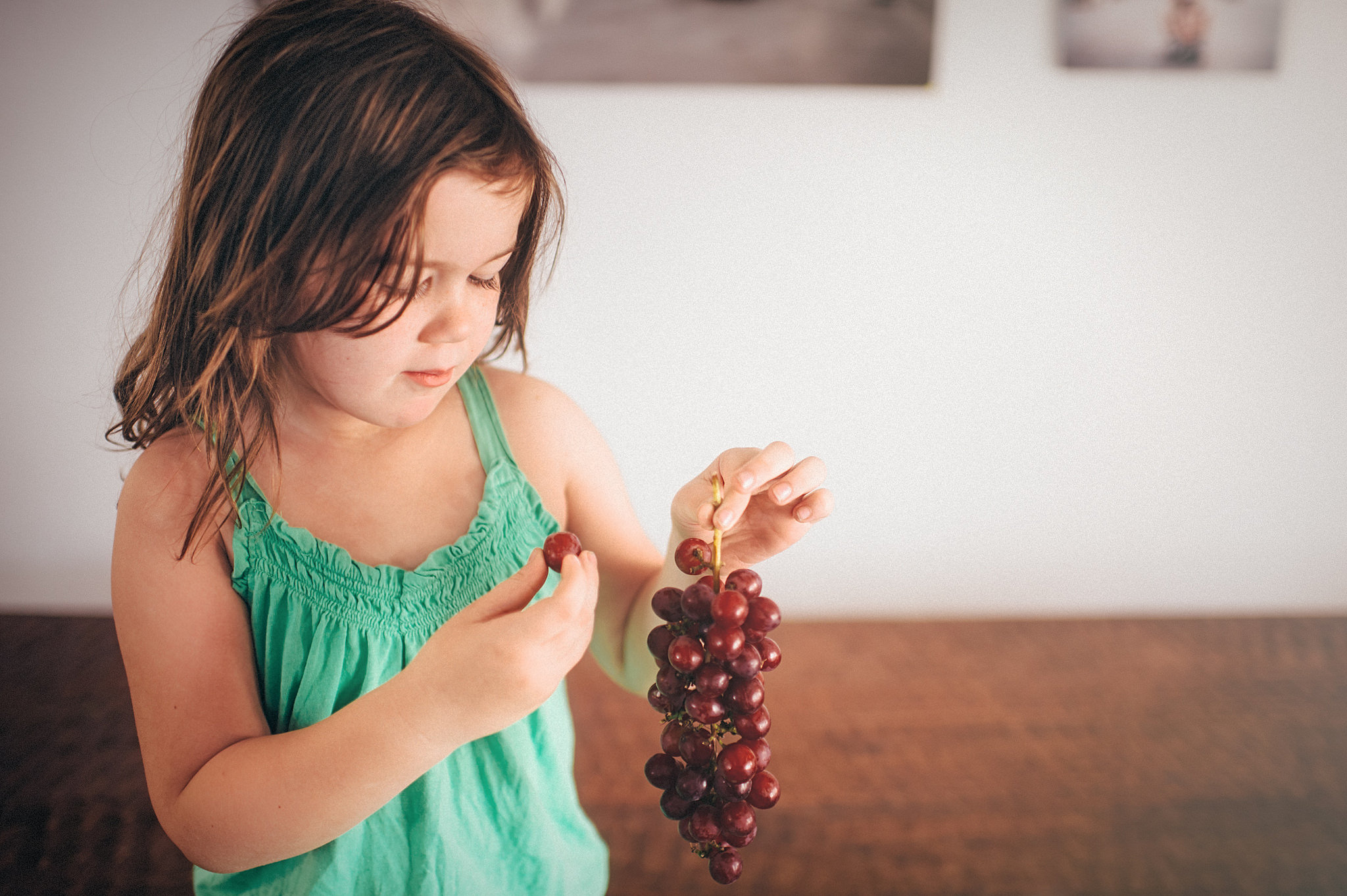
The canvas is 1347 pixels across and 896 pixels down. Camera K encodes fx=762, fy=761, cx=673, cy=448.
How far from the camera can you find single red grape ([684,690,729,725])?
20.4 inches

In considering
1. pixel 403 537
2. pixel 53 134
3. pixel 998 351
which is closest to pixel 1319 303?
pixel 998 351

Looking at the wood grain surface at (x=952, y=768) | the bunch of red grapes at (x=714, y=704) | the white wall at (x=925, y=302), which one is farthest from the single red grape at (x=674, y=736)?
the white wall at (x=925, y=302)

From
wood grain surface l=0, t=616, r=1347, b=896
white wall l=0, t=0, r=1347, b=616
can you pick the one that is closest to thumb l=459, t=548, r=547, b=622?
wood grain surface l=0, t=616, r=1347, b=896

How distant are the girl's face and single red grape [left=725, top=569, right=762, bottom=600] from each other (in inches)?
10.2

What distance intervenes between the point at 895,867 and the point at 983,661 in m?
0.50

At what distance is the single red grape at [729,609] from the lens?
498mm

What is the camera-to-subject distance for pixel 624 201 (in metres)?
1.44

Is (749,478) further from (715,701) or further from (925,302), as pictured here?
(925,302)

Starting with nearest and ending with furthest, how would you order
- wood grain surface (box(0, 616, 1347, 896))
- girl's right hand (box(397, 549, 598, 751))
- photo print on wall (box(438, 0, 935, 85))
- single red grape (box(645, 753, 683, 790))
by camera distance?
girl's right hand (box(397, 549, 598, 751))
single red grape (box(645, 753, 683, 790))
wood grain surface (box(0, 616, 1347, 896))
photo print on wall (box(438, 0, 935, 85))

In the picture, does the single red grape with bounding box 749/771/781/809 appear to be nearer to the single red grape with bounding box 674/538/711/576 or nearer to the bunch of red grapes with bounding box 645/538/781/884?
the bunch of red grapes with bounding box 645/538/781/884

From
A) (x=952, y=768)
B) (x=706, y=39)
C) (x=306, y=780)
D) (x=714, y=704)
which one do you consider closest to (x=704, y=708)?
(x=714, y=704)

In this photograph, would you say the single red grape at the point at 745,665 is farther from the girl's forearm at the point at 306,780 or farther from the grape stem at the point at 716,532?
the girl's forearm at the point at 306,780

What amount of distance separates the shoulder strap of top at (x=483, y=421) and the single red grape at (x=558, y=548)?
22 cm

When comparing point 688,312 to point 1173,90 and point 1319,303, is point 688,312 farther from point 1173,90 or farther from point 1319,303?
point 1319,303
